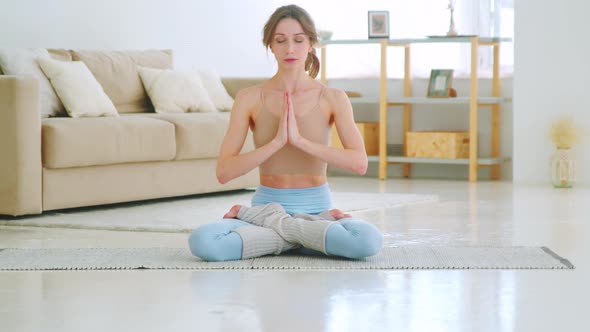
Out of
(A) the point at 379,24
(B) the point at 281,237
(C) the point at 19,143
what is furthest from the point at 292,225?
(A) the point at 379,24

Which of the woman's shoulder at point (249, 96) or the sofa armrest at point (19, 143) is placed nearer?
the woman's shoulder at point (249, 96)

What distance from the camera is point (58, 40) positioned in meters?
5.67

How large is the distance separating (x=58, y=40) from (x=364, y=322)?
3.79 meters

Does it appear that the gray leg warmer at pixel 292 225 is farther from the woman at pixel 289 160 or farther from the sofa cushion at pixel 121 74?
the sofa cushion at pixel 121 74

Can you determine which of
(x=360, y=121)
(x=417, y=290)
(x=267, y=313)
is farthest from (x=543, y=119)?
(x=267, y=313)

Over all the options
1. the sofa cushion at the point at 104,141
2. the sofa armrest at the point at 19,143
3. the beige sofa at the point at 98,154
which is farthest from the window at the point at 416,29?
the sofa armrest at the point at 19,143

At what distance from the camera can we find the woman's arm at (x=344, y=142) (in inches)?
124

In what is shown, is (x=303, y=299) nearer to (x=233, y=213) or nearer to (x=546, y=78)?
(x=233, y=213)

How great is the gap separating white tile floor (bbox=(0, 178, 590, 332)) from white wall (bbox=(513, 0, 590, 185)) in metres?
2.45

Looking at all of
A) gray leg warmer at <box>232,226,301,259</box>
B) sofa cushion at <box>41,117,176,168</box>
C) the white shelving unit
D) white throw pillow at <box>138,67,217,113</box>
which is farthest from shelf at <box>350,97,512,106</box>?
gray leg warmer at <box>232,226,301,259</box>

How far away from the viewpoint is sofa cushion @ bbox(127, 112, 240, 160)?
5.05 metres

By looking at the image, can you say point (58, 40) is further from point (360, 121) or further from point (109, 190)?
point (360, 121)

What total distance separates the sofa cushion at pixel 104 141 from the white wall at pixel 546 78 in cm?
219

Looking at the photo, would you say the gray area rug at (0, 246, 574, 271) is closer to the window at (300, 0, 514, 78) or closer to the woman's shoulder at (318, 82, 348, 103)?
the woman's shoulder at (318, 82, 348, 103)
